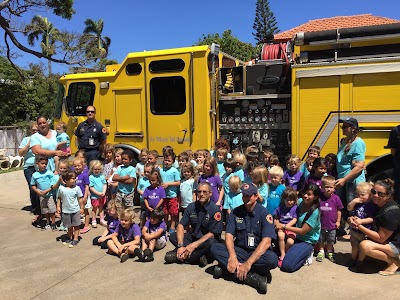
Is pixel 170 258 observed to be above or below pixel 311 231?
below

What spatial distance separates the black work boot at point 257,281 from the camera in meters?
3.63

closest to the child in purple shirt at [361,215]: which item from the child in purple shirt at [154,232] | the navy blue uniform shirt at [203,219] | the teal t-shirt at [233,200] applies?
the teal t-shirt at [233,200]

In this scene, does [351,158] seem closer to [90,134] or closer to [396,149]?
[396,149]

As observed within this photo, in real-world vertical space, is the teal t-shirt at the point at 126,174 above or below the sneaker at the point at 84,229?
above

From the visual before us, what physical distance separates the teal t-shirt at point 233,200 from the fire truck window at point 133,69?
10.7ft

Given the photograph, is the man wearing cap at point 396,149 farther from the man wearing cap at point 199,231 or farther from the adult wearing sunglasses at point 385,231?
the man wearing cap at point 199,231

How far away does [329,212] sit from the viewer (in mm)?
4434

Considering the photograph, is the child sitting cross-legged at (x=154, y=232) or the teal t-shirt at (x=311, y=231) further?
the child sitting cross-legged at (x=154, y=232)

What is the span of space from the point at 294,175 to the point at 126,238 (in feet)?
8.22

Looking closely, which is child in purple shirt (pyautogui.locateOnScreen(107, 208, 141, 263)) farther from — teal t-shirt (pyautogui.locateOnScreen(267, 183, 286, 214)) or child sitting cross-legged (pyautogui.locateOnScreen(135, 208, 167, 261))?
teal t-shirt (pyautogui.locateOnScreen(267, 183, 286, 214))

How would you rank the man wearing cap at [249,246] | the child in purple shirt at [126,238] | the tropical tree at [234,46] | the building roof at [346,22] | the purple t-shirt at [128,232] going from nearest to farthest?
the man wearing cap at [249,246], the child in purple shirt at [126,238], the purple t-shirt at [128,232], the building roof at [346,22], the tropical tree at [234,46]

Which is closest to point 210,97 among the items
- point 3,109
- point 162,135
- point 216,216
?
point 162,135

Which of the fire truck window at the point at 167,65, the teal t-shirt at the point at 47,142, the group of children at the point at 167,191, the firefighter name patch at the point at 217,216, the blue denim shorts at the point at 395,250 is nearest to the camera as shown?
the blue denim shorts at the point at 395,250

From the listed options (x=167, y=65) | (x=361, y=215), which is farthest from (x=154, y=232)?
(x=167, y=65)
